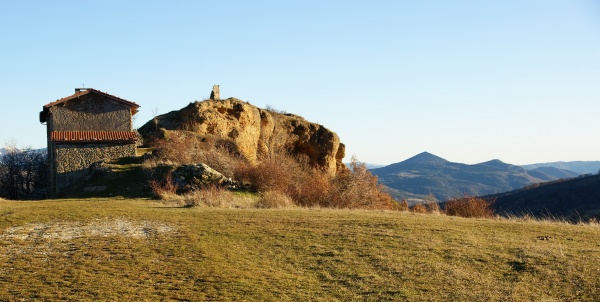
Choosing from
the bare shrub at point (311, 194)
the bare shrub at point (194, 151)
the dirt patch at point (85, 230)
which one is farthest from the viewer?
the bare shrub at point (194, 151)

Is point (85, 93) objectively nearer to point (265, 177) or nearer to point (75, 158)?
point (75, 158)

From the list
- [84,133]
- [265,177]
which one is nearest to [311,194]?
[265,177]

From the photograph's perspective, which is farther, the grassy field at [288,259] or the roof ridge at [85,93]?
the roof ridge at [85,93]

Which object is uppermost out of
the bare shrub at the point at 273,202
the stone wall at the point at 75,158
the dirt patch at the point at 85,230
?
the stone wall at the point at 75,158

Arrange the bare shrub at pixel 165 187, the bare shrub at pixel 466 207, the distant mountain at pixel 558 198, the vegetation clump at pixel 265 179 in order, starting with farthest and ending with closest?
1. the distant mountain at pixel 558 198
2. the bare shrub at pixel 466 207
3. the vegetation clump at pixel 265 179
4. the bare shrub at pixel 165 187

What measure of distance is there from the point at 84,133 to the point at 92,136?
842 mm

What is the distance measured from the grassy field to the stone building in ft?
58.1

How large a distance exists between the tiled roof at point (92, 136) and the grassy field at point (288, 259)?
17.7m

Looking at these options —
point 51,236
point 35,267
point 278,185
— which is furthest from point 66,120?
point 35,267

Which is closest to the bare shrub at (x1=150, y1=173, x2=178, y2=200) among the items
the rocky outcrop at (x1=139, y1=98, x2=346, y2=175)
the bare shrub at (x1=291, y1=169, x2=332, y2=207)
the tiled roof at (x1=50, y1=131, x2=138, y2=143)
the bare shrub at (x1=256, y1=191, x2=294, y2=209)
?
the bare shrub at (x1=256, y1=191, x2=294, y2=209)

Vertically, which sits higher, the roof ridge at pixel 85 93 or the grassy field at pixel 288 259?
the roof ridge at pixel 85 93

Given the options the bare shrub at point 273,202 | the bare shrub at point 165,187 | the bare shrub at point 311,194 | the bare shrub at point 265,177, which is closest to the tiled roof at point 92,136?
the bare shrub at point 165,187

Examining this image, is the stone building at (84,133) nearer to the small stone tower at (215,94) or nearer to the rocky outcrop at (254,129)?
the rocky outcrop at (254,129)

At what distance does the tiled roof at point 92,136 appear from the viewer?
36094mm
